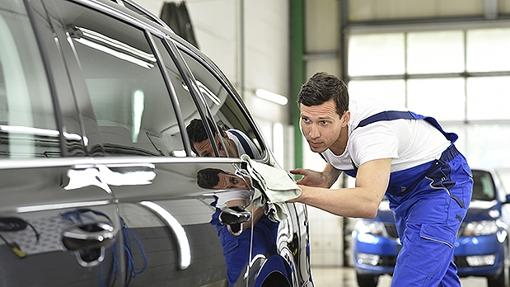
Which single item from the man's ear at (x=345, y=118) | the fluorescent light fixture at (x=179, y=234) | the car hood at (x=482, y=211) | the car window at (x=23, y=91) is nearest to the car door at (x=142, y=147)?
the fluorescent light fixture at (x=179, y=234)

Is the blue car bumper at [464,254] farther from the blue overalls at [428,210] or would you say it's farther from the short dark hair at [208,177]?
the short dark hair at [208,177]

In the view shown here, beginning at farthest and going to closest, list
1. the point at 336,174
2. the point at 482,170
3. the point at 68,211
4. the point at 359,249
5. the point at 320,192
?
the point at 482,170
the point at 359,249
the point at 336,174
the point at 320,192
the point at 68,211

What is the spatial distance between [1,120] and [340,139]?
6.76 feet

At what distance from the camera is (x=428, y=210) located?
13.1 feet

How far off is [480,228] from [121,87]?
8232mm

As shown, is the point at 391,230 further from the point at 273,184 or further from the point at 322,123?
the point at 273,184

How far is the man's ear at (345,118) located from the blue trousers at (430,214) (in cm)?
39

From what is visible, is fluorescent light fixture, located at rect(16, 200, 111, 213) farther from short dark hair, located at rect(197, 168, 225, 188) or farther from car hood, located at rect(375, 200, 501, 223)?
car hood, located at rect(375, 200, 501, 223)

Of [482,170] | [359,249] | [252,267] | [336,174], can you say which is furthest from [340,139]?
[482,170]

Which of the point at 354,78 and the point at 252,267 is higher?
the point at 354,78

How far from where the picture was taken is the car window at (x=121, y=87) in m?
2.31

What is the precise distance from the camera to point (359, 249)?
417 inches

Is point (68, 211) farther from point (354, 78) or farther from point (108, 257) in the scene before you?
point (354, 78)

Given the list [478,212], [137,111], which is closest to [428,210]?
[137,111]
